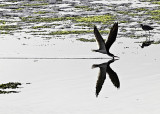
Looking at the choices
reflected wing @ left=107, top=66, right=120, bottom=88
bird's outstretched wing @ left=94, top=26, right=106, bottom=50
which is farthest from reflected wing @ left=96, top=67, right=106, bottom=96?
bird's outstretched wing @ left=94, top=26, right=106, bottom=50

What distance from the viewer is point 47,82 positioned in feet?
46.2

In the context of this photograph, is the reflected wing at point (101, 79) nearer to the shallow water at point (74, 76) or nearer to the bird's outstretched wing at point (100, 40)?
the shallow water at point (74, 76)

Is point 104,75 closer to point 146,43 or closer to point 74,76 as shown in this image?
point 74,76

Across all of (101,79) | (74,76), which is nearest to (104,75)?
(101,79)

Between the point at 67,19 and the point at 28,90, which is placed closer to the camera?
the point at 28,90

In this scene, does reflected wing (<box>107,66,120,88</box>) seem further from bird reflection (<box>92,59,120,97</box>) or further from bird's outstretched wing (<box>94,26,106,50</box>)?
bird's outstretched wing (<box>94,26,106,50</box>)

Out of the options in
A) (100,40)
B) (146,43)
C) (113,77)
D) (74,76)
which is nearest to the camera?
(113,77)

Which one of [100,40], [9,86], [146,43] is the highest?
[100,40]

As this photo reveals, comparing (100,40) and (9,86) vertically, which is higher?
(100,40)

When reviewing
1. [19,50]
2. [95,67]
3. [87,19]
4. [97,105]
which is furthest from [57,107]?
[87,19]

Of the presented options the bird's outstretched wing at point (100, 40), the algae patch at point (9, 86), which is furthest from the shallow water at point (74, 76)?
the bird's outstretched wing at point (100, 40)

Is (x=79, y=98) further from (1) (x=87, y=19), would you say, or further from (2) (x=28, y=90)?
(1) (x=87, y=19)

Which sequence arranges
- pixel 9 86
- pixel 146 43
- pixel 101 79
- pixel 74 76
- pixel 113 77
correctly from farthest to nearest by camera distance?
pixel 146 43 → pixel 74 76 → pixel 113 77 → pixel 101 79 → pixel 9 86

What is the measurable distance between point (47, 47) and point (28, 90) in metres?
7.45
